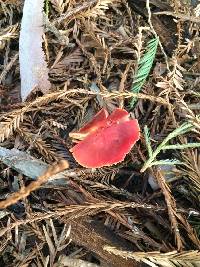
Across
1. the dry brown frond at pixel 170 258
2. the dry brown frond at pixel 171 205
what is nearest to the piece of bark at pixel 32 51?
the dry brown frond at pixel 171 205

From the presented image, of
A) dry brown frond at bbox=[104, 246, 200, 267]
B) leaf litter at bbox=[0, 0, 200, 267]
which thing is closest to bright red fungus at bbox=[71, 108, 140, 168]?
leaf litter at bbox=[0, 0, 200, 267]

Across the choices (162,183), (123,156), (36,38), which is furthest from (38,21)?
(162,183)

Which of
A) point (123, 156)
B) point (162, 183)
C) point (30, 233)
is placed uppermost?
point (123, 156)

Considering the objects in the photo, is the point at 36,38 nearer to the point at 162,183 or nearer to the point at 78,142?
the point at 78,142

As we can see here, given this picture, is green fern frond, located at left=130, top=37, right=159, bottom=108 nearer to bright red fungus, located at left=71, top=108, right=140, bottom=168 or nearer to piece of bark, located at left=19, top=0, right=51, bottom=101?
bright red fungus, located at left=71, top=108, right=140, bottom=168

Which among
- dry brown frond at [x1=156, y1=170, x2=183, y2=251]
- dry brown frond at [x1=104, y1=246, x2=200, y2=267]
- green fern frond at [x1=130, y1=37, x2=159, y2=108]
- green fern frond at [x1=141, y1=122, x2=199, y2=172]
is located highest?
green fern frond at [x1=130, y1=37, x2=159, y2=108]

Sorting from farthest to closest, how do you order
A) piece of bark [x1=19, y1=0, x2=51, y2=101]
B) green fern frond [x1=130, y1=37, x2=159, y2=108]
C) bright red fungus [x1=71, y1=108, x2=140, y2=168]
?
piece of bark [x1=19, y1=0, x2=51, y2=101] → green fern frond [x1=130, y1=37, x2=159, y2=108] → bright red fungus [x1=71, y1=108, x2=140, y2=168]

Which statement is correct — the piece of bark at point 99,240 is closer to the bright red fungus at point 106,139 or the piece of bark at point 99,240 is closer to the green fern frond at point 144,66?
the bright red fungus at point 106,139

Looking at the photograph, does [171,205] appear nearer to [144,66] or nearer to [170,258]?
[170,258]
